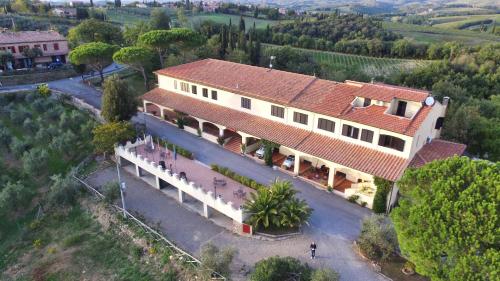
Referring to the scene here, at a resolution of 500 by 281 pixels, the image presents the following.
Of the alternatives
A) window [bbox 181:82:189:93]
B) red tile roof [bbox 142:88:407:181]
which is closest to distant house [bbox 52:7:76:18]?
red tile roof [bbox 142:88:407:181]

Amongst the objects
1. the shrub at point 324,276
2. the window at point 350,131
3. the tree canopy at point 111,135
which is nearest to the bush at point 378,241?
the shrub at point 324,276

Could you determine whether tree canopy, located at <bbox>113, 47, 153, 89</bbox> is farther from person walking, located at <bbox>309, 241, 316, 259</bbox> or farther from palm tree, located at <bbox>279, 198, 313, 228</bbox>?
person walking, located at <bbox>309, 241, 316, 259</bbox>

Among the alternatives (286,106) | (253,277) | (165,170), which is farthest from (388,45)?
(253,277)

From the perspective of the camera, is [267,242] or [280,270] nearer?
[280,270]

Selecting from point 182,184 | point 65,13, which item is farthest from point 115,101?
A: point 65,13

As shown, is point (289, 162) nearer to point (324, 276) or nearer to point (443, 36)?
point (324, 276)
